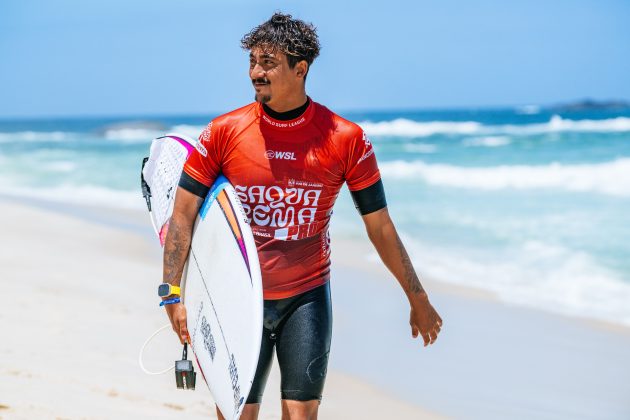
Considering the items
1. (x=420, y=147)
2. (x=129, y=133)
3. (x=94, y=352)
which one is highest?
(x=129, y=133)

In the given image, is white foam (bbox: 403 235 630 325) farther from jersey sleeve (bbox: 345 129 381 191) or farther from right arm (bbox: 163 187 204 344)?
right arm (bbox: 163 187 204 344)

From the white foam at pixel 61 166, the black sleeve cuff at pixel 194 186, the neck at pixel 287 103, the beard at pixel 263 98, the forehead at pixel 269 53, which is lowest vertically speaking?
the black sleeve cuff at pixel 194 186

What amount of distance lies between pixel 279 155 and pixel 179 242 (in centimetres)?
45

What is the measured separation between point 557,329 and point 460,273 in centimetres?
213

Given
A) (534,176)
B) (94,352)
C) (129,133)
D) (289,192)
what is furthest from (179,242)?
(129,133)

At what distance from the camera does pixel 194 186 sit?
2.69 m

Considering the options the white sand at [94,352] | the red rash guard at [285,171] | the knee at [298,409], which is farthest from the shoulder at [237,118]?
the white sand at [94,352]

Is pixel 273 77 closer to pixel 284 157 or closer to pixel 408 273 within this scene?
pixel 284 157

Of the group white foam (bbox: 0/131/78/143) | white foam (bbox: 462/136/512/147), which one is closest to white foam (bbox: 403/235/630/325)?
white foam (bbox: 462/136/512/147)

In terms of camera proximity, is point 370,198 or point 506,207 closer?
point 370,198

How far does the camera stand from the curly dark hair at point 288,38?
254cm

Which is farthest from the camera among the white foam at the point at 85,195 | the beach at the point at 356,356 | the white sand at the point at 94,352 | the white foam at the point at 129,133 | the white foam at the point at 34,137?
the white foam at the point at 129,133

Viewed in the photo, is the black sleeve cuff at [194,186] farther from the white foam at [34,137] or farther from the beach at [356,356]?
the white foam at [34,137]

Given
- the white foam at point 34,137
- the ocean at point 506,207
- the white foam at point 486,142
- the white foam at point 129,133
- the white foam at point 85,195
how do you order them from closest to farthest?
1. the ocean at point 506,207
2. the white foam at point 85,195
3. the white foam at point 486,142
4. the white foam at point 34,137
5. the white foam at point 129,133
